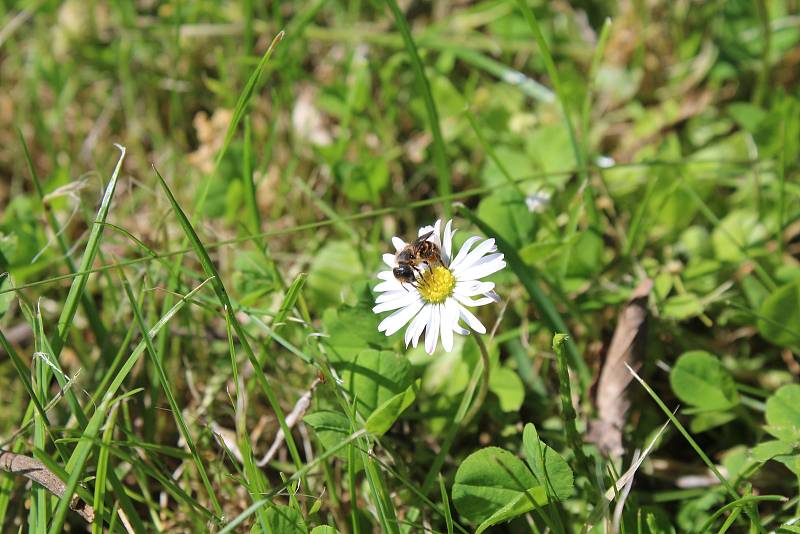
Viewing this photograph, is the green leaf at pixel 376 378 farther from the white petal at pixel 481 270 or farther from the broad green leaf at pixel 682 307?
the broad green leaf at pixel 682 307

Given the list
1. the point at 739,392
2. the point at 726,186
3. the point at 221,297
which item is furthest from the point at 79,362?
the point at 726,186

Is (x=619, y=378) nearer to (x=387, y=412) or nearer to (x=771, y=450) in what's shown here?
(x=771, y=450)

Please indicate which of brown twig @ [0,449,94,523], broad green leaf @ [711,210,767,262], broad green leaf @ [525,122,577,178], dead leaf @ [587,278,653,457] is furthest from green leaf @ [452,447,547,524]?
broad green leaf @ [525,122,577,178]

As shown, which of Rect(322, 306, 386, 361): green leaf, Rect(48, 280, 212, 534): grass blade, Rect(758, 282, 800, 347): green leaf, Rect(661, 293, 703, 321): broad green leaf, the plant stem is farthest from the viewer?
Rect(661, 293, 703, 321): broad green leaf

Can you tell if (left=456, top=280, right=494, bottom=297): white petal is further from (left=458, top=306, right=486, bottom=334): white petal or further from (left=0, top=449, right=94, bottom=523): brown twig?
(left=0, top=449, right=94, bottom=523): brown twig

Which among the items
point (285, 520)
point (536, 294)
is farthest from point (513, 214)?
point (285, 520)
